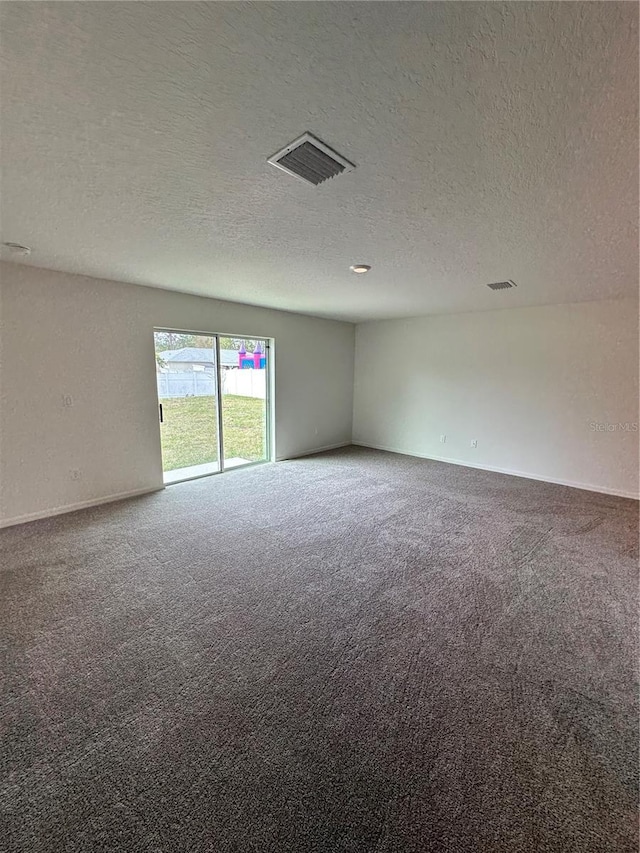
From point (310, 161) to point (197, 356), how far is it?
143 inches

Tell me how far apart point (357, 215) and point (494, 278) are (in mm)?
2069

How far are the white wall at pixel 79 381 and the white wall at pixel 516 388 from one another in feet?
9.95

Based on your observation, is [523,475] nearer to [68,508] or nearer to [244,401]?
[244,401]

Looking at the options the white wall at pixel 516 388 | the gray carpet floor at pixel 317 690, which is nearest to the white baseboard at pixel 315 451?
the white wall at pixel 516 388

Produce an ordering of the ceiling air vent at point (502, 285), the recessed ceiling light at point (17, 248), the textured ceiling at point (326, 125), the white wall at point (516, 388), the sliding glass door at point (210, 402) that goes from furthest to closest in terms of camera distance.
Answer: the sliding glass door at point (210, 402), the white wall at point (516, 388), the ceiling air vent at point (502, 285), the recessed ceiling light at point (17, 248), the textured ceiling at point (326, 125)

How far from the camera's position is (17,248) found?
2805mm

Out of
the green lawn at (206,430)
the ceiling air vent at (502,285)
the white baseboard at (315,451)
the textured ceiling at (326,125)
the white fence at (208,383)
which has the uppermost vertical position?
the ceiling air vent at (502,285)

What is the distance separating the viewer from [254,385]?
567 cm

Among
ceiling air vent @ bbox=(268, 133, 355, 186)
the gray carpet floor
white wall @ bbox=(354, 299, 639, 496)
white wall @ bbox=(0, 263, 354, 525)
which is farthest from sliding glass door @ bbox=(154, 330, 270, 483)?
ceiling air vent @ bbox=(268, 133, 355, 186)

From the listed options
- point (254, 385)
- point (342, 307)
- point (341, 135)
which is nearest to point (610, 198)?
point (341, 135)

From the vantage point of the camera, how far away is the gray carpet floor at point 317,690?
1212 mm

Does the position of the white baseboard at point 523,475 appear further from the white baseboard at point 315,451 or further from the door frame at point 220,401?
the door frame at point 220,401

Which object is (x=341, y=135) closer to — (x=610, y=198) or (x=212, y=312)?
(x=610, y=198)

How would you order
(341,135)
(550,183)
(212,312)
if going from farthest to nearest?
(212,312) < (550,183) < (341,135)
